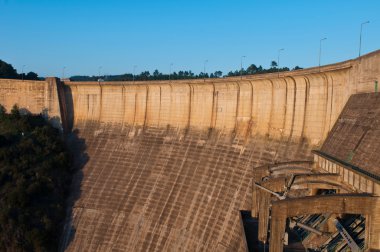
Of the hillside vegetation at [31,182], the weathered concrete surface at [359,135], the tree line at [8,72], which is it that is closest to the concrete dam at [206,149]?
the weathered concrete surface at [359,135]

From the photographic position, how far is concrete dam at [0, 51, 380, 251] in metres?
10.9

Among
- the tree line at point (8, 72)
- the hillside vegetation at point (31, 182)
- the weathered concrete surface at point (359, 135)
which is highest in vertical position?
the tree line at point (8, 72)

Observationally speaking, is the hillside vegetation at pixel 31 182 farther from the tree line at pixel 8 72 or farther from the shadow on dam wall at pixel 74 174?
the tree line at pixel 8 72

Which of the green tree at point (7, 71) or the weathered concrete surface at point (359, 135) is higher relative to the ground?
the green tree at point (7, 71)

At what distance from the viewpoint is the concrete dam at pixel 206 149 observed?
10.9 meters

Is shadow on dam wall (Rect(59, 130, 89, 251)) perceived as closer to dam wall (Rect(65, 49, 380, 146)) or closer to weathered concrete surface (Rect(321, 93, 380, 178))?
dam wall (Rect(65, 49, 380, 146))

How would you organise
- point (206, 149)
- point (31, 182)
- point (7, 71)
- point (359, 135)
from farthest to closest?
point (7, 71), point (31, 182), point (206, 149), point (359, 135)

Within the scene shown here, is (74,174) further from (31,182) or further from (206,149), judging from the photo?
(206,149)

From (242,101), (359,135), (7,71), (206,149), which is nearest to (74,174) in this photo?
(206,149)

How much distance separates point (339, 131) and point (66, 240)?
48.0 ft

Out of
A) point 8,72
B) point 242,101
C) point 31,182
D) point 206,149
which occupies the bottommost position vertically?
point 31,182

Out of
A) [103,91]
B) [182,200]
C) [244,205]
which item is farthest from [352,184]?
[103,91]

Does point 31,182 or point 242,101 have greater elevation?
point 242,101

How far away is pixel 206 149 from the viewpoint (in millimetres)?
20297
